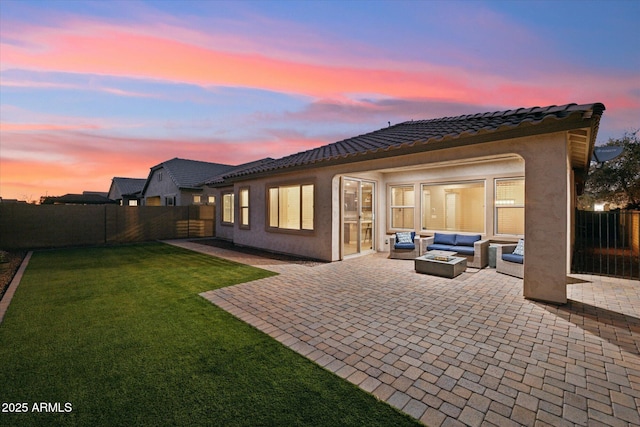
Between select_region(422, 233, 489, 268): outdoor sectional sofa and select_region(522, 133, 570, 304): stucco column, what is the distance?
2786mm

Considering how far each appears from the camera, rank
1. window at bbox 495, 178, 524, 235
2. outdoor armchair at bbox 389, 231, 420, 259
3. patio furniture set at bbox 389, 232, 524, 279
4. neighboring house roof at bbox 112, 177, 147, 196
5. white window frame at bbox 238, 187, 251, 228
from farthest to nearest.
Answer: neighboring house roof at bbox 112, 177, 147, 196
white window frame at bbox 238, 187, 251, 228
outdoor armchair at bbox 389, 231, 420, 259
window at bbox 495, 178, 524, 235
patio furniture set at bbox 389, 232, 524, 279

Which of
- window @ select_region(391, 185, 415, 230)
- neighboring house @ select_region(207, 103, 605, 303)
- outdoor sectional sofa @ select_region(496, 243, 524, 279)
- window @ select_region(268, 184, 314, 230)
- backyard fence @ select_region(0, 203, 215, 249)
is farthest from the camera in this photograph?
backyard fence @ select_region(0, 203, 215, 249)

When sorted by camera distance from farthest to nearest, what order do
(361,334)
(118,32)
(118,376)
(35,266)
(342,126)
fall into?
(342,126) → (35,266) → (118,32) → (361,334) → (118,376)

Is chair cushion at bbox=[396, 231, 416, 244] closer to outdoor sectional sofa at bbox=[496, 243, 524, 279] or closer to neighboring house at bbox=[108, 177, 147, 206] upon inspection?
outdoor sectional sofa at bbox=[496, 243, 524, 279]

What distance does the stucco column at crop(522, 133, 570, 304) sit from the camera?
4.71 meters

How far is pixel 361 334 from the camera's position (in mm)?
3654

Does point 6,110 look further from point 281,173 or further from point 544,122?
point 544,122

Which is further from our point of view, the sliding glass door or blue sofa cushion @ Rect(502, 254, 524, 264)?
the sliding glass door

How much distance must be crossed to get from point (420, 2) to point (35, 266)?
44.9 feet

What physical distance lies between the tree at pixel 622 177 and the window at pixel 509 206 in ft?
55.8

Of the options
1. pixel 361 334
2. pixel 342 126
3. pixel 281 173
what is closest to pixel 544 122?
pixel 361 334

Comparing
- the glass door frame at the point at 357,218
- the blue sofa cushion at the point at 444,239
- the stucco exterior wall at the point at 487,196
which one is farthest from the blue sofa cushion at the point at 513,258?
the glass door frame at the point at 357,218

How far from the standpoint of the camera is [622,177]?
19000 millimetres

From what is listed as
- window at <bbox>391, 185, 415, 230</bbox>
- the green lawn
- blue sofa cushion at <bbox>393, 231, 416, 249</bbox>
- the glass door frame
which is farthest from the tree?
the green lawn
